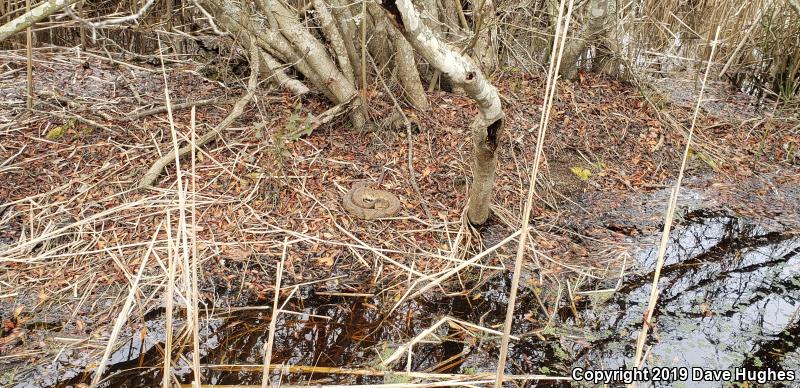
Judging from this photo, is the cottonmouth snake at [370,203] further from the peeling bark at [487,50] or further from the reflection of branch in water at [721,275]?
the peeling bark at [487,50]

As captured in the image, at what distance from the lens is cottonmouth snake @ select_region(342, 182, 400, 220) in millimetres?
3523

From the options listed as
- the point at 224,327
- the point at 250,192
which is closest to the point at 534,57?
the point at 250,192

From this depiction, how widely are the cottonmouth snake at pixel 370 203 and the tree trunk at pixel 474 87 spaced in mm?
491

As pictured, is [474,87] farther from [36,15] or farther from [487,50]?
[487,50]

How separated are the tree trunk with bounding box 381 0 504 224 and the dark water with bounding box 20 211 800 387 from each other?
1.71ft

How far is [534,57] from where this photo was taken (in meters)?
5.14

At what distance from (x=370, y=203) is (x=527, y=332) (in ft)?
4.15

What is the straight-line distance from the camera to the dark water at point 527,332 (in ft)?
A: 8.52

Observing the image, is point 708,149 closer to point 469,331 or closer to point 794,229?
point 794,229

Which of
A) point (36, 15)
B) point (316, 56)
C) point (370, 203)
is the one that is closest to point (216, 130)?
point (316, 56)

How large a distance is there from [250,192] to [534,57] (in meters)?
A: 2.92

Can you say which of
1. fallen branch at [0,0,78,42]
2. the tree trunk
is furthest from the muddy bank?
fallen branch at [0,0,78,42]

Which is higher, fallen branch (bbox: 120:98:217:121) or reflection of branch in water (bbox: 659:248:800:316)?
fallen branch (bbox: 120:98:217:121)

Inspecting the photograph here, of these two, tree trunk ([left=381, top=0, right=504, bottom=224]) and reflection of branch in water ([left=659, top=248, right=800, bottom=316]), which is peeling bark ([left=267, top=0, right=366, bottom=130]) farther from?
reflection of branch in water ([left=659, top=248, right=800, bottom=316])
